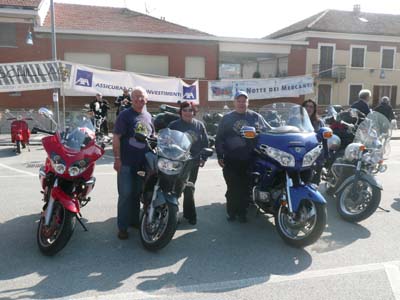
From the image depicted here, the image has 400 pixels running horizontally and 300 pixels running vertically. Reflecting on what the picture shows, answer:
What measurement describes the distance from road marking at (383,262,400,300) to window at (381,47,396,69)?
3222 centimetres

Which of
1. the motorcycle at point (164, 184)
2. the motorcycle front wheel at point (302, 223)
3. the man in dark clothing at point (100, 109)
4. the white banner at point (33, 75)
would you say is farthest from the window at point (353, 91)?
the motorcycle at point (164, 184)

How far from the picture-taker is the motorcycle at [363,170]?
500 centimetres

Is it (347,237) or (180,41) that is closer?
(347,237)

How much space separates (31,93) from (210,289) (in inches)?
824

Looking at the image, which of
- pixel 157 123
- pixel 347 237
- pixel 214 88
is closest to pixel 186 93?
pixel 214 88

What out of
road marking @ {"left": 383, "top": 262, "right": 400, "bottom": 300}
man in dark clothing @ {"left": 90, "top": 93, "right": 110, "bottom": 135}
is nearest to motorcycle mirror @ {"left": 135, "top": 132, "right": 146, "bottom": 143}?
road marking @ {"left": 383, "top": 262, "right": 400, "bottom": 300}

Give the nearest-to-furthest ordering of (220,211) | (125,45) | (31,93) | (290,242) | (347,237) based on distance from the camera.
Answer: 1. (290,242)
2. (347,237)
3. (220,211)
4. (31,93)
5. (125,45)

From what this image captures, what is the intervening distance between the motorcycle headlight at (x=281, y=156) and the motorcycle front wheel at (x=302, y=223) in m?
0.43

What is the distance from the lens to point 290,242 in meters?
4.18

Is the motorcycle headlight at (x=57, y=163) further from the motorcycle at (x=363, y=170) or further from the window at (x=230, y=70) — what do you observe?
the window at (x=230, y=70)

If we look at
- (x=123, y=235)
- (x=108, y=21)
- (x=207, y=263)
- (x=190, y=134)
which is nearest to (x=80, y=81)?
(x=108, y=21)

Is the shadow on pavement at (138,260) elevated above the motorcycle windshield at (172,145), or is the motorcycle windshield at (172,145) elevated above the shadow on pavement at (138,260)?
the motorcycle windshield at (172,145)

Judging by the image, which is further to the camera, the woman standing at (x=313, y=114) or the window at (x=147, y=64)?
the window at (x=147, y=64)

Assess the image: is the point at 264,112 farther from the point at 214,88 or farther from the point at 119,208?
the point at 214,88
